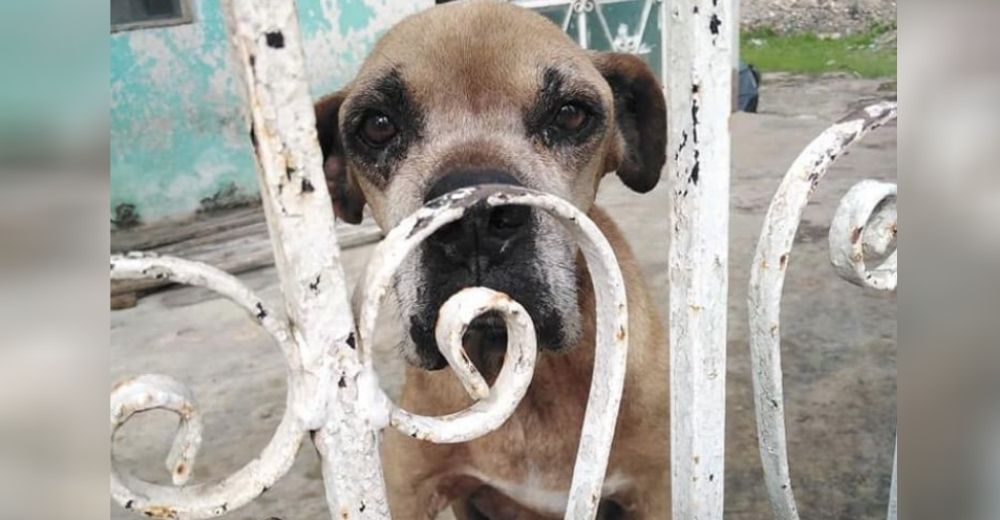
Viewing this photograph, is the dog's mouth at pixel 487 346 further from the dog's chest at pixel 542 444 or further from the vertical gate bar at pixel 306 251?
the vertical gate bar at pixel 306 251

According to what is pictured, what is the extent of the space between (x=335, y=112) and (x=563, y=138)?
0.51 metres

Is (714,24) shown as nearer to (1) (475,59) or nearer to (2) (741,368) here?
(1) (475,59)

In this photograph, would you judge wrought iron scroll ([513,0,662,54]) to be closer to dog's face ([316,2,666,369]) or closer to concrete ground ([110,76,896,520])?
concrete ground ([110,76,896,520])

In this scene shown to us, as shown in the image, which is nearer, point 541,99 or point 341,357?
point 341,357

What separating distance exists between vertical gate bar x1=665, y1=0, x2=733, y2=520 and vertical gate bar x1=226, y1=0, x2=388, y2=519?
41 cm

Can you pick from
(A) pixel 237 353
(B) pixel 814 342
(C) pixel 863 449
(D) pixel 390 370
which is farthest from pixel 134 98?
(C) pixel 863 449

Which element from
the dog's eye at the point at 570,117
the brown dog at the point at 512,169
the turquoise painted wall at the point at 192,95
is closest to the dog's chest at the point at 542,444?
the brown dog at the point at 512,169

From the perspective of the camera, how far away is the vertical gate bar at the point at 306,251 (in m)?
0.76

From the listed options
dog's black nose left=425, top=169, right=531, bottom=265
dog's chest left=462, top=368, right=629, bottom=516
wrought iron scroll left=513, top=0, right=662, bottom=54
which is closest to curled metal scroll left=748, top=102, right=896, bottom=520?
dog's black nose left=425, top=169, right=531, bottom=265

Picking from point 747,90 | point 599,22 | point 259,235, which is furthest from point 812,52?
point 259,235

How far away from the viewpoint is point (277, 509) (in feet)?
7.89

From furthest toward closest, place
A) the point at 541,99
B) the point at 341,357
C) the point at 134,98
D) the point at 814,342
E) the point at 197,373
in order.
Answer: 1. the point at 134,98
2. the point at 197,373
3. the point at 814,342
4. the point at 541,99
5. the point at 341,357

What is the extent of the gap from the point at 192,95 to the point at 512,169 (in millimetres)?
3867
